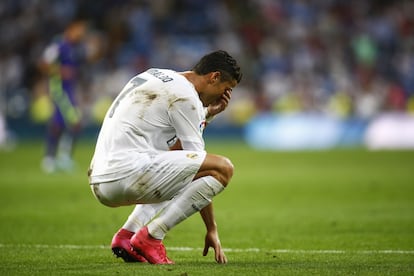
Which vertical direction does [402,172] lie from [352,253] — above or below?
below

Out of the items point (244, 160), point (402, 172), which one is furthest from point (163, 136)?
point (244, 160)

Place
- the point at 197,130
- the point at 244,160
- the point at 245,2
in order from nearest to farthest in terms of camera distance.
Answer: the point at 197,130, the point at 244,160, the point at 245,2

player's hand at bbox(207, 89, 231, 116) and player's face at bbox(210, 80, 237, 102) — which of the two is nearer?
player's face at bbox(210, 80, 237, 102)

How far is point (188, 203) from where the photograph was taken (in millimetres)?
7105

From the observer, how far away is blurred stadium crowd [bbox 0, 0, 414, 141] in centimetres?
2848

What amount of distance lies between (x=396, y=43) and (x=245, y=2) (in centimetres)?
A: 566

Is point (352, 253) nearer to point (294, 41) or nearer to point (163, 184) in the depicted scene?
point (163, 184)

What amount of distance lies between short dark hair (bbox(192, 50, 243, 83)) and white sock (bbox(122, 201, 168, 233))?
47.7 inches

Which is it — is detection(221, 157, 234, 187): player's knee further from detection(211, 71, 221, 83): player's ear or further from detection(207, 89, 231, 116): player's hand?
detection(207, 89, 231, 116): player's hand

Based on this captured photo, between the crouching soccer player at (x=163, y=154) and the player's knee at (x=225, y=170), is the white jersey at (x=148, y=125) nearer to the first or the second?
the crouching soccer player at (x=163, y=154)

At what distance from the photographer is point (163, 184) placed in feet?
23.1

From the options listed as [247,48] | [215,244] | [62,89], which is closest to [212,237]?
[215,244]

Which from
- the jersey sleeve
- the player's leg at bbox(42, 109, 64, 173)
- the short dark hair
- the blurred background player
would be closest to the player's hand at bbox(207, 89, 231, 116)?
the short dark hair

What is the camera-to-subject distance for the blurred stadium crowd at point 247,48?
28484 millimetres
